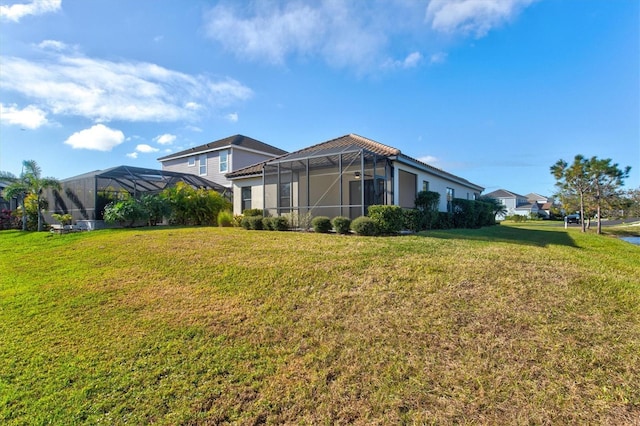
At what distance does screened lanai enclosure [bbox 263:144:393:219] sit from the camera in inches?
511

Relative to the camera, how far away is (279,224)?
12086mm

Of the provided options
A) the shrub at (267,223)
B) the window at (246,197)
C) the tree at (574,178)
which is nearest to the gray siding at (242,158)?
the window at (246,197)

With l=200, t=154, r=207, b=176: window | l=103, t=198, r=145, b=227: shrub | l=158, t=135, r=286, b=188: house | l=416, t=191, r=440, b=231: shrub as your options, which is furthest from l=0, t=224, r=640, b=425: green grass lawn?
l=200, t=154, r=207, b=176: window

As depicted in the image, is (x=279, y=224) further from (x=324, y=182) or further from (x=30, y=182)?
(x=30, y=182)

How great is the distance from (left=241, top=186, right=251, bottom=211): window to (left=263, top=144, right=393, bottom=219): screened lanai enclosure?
130 cm

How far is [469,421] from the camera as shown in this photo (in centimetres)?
258

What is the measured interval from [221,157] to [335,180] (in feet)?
37.0

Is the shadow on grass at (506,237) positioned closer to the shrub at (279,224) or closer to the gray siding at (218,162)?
the shrub at (279,224)

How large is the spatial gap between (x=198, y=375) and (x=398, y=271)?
3.83m

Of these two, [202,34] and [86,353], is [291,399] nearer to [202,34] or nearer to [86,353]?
[86,353]

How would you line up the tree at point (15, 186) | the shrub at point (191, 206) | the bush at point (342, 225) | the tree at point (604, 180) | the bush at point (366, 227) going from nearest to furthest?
1. the bush at point (366, 227)
2. the bush at point (342, 225)
3. the tree at point (15, 186)
4. the shrub at point (191, 206)
5. the tree at point (604, 180)

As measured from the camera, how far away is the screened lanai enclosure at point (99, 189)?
1511 centimetres

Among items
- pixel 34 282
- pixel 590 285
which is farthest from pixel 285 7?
pixel 590 285

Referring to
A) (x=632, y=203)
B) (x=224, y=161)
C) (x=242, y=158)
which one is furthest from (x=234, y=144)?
(x=632, y=203)
